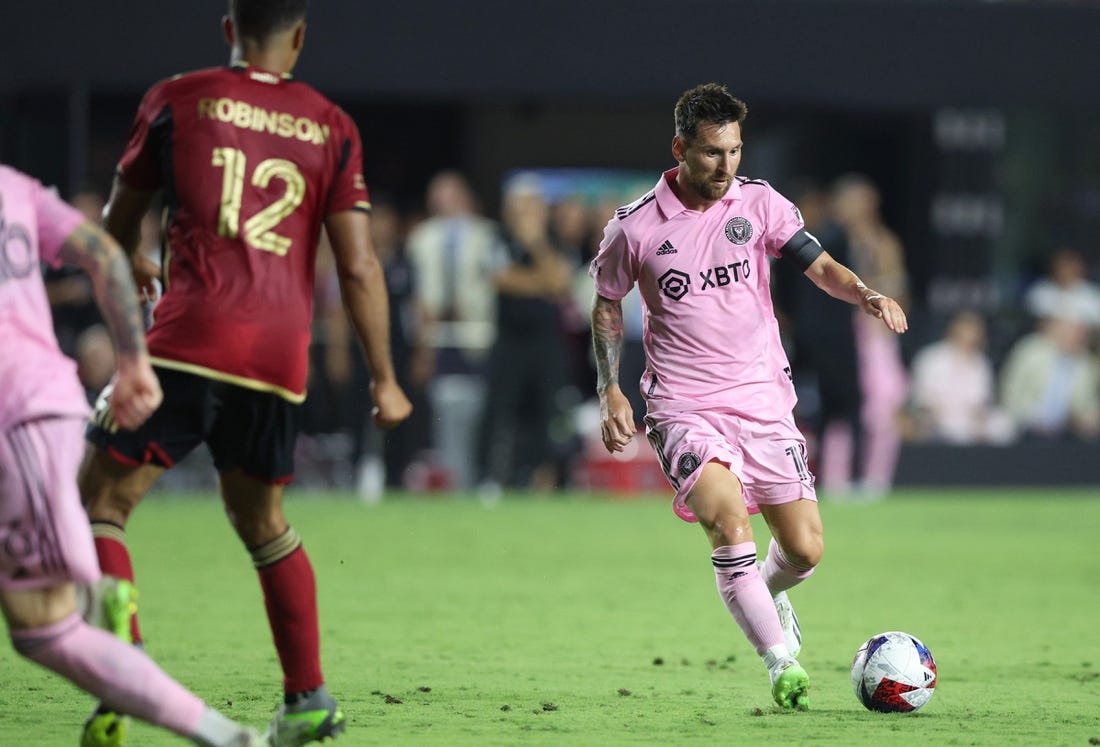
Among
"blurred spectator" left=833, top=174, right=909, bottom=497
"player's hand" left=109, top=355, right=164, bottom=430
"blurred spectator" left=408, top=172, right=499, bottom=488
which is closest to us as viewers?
"player's hand" left=109, top=355, right=164, bottom=430

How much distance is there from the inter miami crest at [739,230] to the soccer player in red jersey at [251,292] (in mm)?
1769

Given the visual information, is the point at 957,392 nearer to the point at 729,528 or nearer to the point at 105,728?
the point at 729,528

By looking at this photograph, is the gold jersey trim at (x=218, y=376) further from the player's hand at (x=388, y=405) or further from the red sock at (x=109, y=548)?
the red sock at (x=109, y=548)

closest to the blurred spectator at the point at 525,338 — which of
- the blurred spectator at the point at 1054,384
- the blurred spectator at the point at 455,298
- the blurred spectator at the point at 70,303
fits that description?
the blurred spectator at the point at 455,298

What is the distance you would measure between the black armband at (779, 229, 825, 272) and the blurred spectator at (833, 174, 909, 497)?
9528 mm

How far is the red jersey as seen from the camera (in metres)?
5.21

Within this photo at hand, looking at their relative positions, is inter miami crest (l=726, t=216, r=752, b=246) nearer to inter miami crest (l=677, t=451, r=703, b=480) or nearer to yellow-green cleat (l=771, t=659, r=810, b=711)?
inter miami crest (l=677, t=451, r=703, b=480)

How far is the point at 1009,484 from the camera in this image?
1884 cm

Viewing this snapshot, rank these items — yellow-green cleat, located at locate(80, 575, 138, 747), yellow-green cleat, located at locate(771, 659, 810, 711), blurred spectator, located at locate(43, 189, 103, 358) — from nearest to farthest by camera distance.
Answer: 1. yellow-green cleat, located at locate(80, 575, 138, 747)
2. yellow-green cleat, located at locate(771, 659, 810, 711)
3. blurred spectator, located at locate(43, 189, 103, 358)

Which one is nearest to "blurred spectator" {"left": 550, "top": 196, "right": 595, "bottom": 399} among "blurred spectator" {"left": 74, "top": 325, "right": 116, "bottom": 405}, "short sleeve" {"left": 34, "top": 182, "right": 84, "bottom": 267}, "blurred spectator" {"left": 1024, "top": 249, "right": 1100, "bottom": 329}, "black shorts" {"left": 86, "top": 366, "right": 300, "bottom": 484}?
"blurred spectator" {"left": 74, "top": 325, "right": 116, "bottom": 405}

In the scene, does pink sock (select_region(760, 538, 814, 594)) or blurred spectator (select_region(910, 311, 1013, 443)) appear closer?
pink sock (select_region(760, 538, 814, 594))

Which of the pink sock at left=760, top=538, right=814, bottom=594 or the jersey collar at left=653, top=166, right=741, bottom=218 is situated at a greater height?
the jersey collar at left=653, top=166, right=741, bottom=218

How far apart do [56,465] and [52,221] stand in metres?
0.63

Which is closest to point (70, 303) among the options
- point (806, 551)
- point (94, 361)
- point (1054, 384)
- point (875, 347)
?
point (94, 361)
